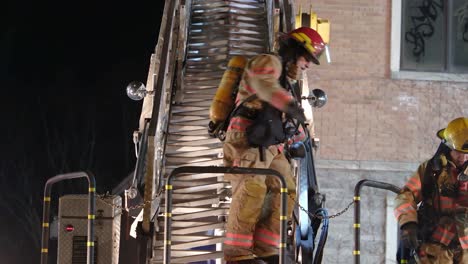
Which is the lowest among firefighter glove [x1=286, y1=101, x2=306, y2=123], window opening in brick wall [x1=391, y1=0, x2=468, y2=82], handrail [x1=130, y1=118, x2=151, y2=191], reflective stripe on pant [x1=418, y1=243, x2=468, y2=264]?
reflective stripe on pant [x1=418, y1=243, x2=468, y2=264]

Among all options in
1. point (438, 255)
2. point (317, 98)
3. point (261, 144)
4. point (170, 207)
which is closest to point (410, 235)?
point (438, 255)

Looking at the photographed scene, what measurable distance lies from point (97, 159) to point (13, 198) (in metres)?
2.86

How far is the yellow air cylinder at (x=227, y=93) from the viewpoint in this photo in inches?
340

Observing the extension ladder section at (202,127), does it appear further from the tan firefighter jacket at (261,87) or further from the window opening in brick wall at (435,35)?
the window opening in brick wall at (435,35)

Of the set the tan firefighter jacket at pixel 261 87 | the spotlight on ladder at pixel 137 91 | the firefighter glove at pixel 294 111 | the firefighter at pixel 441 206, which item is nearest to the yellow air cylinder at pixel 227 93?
the tan firefighter jacket at pixel 261 87

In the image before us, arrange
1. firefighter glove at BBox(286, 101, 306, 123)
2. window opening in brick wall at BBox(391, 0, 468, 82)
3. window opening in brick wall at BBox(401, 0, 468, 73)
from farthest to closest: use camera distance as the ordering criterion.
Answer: window opening in brick wall at BBox(401, 0, 468, 73)
window opening in brick wall at BBox(391, 0, 468, 82)
firefighter glove at BBox(286, 101, 306, 123)

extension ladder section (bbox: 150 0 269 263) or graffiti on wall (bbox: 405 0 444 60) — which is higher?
graffiti on wall (bbox: 405 0 444 60)

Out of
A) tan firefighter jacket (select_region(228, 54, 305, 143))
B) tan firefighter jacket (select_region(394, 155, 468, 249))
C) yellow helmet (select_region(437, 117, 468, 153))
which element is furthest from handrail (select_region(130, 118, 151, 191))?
yellow helmet (select_region(437, 117, 468, 153))

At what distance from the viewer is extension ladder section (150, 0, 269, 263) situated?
30.5ft

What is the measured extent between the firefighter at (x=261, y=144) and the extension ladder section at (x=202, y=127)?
2.10 ft

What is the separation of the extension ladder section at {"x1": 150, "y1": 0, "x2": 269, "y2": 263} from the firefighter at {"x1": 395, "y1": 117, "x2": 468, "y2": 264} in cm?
164

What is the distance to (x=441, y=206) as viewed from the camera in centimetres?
838

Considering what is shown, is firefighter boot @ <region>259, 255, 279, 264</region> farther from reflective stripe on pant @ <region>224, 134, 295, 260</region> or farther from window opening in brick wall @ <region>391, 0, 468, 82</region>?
window opening in brick wall @ <region>391, 0, 468, 82</region>

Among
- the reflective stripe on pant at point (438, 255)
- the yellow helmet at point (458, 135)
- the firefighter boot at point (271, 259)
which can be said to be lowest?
the firefighter boot at point (271, 259)
